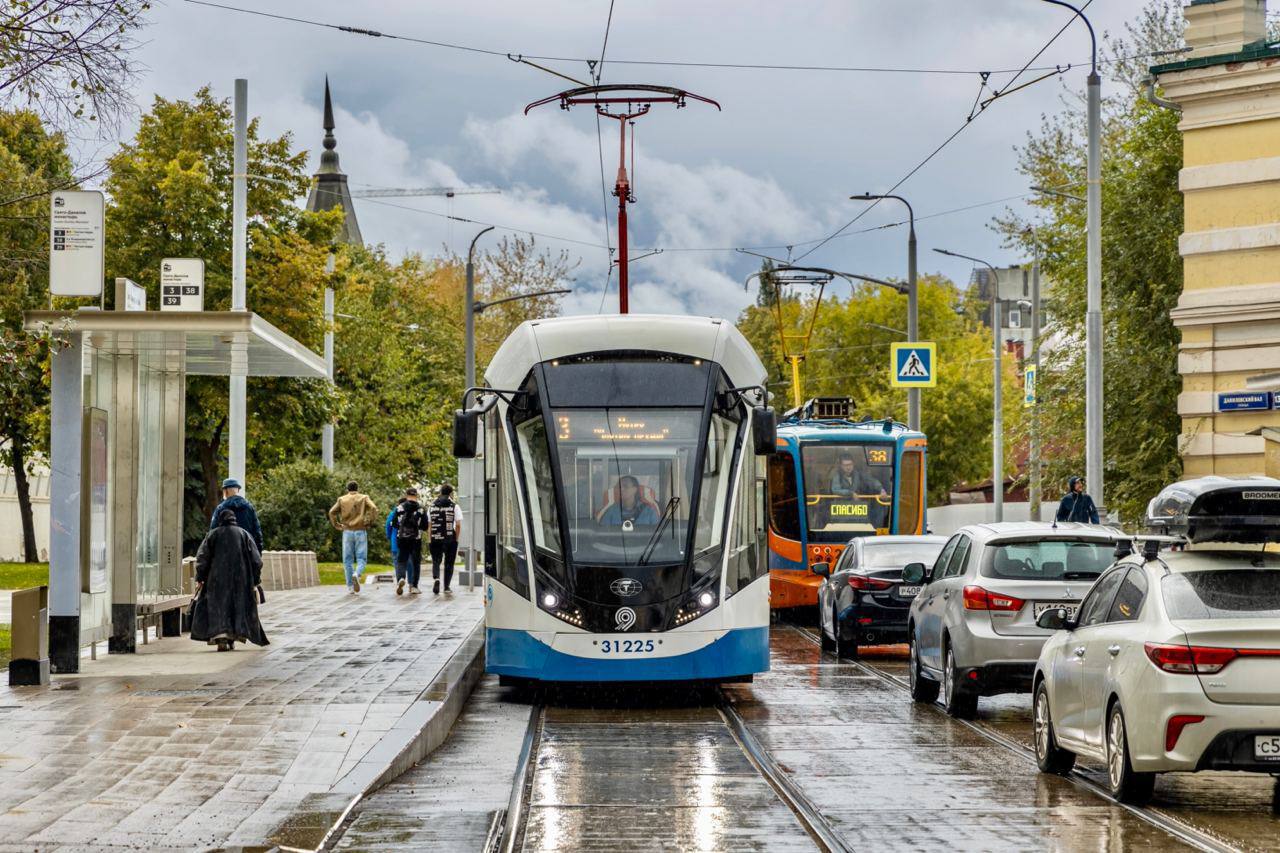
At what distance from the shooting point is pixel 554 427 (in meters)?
17.0

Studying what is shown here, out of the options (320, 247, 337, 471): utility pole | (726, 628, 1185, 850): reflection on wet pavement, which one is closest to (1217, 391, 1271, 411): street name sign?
(726, 628, 1185, 850): reflection on wet pavement

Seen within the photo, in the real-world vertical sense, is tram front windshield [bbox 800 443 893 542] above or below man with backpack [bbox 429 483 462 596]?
above

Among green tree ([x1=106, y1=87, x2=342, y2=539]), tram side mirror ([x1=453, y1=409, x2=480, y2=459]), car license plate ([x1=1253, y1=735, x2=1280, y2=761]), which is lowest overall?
car license plate ([x1=1253, y1=735, x2=1280, y2=761])

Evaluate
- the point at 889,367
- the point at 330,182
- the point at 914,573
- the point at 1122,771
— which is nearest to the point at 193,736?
the point at 1122,771

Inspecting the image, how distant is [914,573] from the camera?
56.0 feet

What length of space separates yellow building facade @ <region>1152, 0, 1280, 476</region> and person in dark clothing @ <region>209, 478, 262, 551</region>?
13.9 m

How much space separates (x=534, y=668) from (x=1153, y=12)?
101ft

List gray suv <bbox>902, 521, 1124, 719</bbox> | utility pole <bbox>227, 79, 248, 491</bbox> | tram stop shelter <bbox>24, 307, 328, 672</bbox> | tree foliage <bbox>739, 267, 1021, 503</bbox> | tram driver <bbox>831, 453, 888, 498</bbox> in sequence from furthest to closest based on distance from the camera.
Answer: tree foliage <bbox>739, 267, 1021, 503</bbox>, utility pole <bbox>227, 79, 248, 491</bbox>, tram driver <bbox>831, 453, 888, 498</bbox>, tram stop shelter <bbox>24, 307, 328, 672</bbox>, gray suv <bbox>902, 521, 1124, 719</bbox>

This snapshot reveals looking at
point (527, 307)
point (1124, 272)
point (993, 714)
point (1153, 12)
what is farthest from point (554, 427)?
point (527, 307)

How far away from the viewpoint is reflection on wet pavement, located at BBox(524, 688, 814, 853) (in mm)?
9586

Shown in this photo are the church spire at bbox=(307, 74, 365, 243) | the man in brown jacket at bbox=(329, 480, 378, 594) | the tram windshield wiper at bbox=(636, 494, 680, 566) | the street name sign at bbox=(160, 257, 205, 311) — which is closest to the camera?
the tram windshield wiper at bbox=(636, 494, 680, 566)

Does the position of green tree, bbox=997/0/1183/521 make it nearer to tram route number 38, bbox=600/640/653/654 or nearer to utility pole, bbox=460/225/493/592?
utility pole, bbox=460/225/493/592

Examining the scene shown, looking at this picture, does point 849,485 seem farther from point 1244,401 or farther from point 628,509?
point 628,509

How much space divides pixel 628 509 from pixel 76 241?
5.43m
